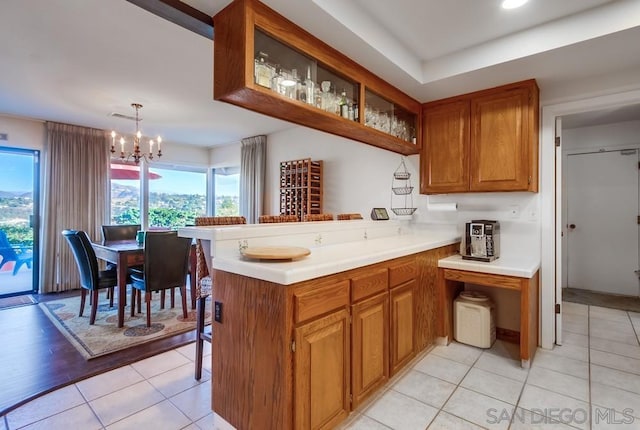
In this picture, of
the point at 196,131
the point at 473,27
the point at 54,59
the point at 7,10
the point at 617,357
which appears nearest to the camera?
the point at 7,10

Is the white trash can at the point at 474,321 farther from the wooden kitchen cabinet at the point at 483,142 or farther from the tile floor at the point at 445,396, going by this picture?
the wooden kitchen cabinet at the point at 483,142

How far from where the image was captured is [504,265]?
254cm

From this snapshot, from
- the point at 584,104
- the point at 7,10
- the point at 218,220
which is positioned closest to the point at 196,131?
the point at 7,10

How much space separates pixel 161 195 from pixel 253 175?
195 centimetres

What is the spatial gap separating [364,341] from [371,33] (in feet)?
6.47

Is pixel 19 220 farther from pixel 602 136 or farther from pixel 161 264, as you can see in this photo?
pixel 602 136

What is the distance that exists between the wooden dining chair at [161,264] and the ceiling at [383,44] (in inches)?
63.9

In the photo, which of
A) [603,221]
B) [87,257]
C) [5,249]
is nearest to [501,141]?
[603,221]

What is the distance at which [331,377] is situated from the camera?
1.63 metres

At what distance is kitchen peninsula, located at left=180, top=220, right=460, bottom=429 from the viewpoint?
4.74 feet

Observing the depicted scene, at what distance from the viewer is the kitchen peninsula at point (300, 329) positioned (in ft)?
4.74

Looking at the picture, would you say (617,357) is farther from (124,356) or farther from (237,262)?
(124,356)

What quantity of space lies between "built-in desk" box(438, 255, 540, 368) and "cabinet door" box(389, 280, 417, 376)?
506 millimetres

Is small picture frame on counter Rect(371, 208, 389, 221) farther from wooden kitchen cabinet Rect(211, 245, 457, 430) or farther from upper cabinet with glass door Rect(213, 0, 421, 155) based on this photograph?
wooden kitchen cabinet Rect(211, 245, 457, 430)
